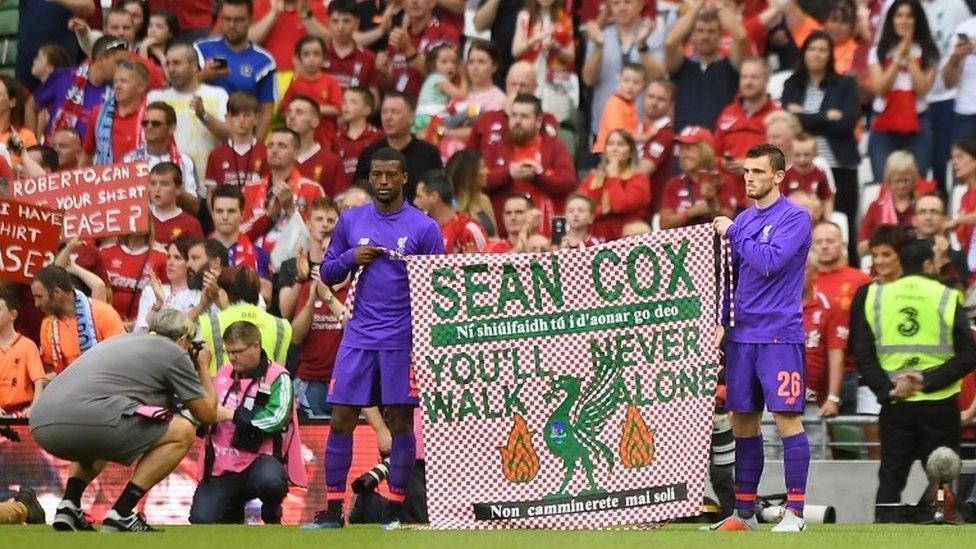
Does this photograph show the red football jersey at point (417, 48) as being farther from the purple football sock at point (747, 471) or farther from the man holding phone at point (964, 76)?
the purple football sock at point (747, 471)

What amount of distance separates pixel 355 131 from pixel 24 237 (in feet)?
16.4

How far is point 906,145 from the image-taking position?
810 inches

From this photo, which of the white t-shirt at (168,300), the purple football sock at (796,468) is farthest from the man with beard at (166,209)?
the purple football sock at (796,468)

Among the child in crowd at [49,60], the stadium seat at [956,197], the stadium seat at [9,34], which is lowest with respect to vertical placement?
the stadium seat at [956,197]

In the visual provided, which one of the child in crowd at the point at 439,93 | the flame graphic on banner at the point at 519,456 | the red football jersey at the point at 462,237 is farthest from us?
the child in crowd at the point at 439,93

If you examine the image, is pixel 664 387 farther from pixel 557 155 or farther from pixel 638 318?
pixel 557 155

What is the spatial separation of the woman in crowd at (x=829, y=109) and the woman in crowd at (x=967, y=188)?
45.4 inches

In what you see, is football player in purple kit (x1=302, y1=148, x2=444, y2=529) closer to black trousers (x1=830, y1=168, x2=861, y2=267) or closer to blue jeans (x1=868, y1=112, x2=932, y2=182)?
black trousers (x1=830, y1=168, x2=861, y2=267)

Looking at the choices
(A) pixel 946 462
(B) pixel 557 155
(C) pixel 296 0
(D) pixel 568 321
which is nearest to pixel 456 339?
(D) pixel 568 321

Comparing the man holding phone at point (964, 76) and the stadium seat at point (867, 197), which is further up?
the man holding phone at point (964, 76)

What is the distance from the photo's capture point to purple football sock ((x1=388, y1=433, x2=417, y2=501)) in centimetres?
1418

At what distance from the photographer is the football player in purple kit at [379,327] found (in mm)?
14047

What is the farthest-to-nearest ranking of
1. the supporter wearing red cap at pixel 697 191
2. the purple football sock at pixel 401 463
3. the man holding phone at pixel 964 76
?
1. the man holding phone at pixel 964 76
2. the supporter wearing red cap at pixel 697 191
3. the purple football sock at pixel 401 463

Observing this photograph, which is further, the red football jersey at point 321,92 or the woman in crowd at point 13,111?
the red football jersey at point 321,92
